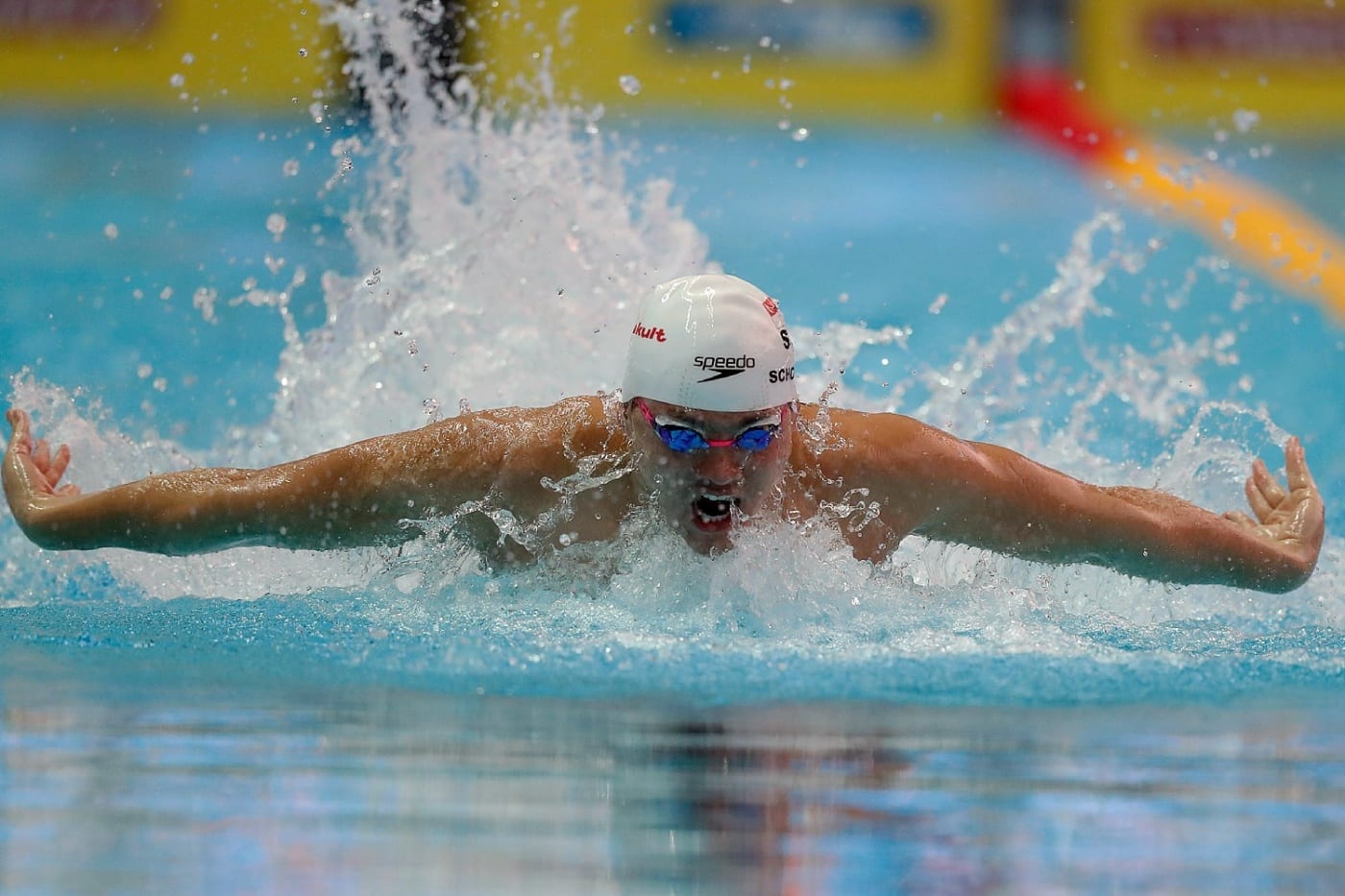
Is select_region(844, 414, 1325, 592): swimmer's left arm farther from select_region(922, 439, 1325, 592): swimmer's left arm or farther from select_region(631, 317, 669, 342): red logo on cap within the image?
select_region(631, 317, 669, 342): red logo on cap

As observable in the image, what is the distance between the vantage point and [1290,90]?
1128 centimetres

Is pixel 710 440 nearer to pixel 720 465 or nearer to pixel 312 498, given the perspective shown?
pixel 720 465

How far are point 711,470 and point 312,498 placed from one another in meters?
0.76

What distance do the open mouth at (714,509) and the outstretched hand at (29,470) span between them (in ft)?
4.24

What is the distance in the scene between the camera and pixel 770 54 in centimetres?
1115

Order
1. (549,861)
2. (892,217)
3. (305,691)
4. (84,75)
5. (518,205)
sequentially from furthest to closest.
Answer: (84,75)
(892,217)
(518,205)
(305,691)
(549,861)

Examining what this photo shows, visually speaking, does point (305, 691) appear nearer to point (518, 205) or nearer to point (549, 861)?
point (549, 861)

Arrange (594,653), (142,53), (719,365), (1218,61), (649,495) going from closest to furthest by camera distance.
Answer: (594,653)
(719,365)
(649,495)
(142,53)
(1218,61)

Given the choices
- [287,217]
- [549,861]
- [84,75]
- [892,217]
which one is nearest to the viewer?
[549,861]

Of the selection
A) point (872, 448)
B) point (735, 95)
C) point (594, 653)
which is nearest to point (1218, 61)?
point (735, 95)

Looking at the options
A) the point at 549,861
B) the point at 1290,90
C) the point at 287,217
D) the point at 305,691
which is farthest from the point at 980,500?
the point at 1290,90

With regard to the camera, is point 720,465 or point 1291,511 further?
point 1291,511

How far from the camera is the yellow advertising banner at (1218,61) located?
35.9 ft

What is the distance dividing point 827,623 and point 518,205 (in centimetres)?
266
